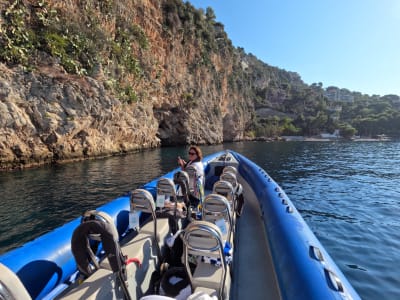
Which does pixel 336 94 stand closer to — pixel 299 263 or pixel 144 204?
pixel 299 263

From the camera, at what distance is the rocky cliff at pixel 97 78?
14.3 meters

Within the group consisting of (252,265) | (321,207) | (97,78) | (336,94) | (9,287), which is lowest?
(321,207)

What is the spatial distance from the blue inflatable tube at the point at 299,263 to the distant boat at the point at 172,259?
0.4 inches

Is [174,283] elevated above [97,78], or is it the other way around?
[97,78]

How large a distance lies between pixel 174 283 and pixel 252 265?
1602 mm

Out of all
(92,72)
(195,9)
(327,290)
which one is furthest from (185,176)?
(195,9)

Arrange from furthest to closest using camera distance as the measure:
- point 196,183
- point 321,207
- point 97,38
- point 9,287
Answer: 1. point 97,38
2. point 321,207
3. point 196,183
4. point 9,287

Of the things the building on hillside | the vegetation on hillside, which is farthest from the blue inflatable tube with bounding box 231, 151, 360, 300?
the building on hillside

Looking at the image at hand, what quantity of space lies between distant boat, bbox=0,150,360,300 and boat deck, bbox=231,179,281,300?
14 mm

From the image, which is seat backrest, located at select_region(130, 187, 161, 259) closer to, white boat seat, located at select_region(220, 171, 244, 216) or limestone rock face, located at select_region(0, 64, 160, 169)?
white boat seat, located at select_region(220, 171, 244, 216)

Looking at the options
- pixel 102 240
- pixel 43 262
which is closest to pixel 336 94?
pixel 102 240

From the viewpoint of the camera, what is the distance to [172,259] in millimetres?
3178

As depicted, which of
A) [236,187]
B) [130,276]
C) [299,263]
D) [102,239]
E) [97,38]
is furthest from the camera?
[97,38]

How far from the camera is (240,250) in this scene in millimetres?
4090
